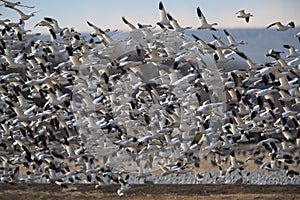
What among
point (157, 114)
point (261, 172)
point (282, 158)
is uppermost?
point (157, 114)

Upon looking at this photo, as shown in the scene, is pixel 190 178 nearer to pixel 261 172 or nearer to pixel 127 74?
pixel 261 172

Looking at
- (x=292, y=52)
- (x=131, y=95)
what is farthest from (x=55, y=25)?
(x=292, y=52)

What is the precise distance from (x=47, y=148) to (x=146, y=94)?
143 inches

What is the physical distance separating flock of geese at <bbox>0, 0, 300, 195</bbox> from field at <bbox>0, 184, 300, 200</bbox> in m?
1.14

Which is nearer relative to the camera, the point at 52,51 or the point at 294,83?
the point at 294,83

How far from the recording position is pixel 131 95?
24156 millimetres

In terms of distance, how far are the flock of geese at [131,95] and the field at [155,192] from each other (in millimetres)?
1139

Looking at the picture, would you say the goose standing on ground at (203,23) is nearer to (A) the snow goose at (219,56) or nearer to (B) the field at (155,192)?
(A) the snow goose at (219,56)

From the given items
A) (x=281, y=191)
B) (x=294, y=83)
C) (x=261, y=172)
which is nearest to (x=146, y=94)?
(x=294, y=83)

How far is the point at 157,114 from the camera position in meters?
25.1

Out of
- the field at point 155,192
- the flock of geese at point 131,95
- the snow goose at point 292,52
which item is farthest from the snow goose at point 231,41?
the field at point 155,192

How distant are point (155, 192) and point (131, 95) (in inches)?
219

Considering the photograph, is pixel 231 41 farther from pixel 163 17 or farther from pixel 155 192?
pixel 155 192

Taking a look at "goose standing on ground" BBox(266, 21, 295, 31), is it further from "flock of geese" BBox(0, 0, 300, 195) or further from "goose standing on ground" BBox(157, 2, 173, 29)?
"goose standing on ground" BBox(157, 2, 173, 29)
